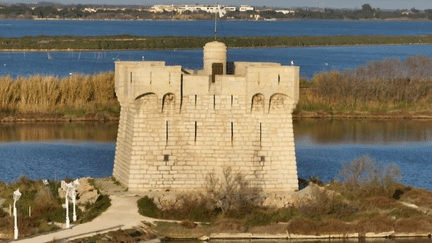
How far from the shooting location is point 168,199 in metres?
35.7

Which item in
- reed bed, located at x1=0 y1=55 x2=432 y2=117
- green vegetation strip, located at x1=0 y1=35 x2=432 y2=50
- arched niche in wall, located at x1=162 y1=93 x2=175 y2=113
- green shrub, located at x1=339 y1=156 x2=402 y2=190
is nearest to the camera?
arched niche in wall, located at x1=162 y1=93 x2=175 y2=113

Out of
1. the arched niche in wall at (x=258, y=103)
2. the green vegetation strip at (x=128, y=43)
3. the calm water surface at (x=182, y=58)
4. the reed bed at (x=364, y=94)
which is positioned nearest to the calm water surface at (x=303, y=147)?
the reed bed at (x=364, y=94)

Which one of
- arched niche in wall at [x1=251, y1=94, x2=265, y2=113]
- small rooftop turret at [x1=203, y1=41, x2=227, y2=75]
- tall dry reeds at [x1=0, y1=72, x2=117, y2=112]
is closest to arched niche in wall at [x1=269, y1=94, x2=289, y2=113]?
arched niche in wall at [x1=251, y1=94, x2=265, y2=113]

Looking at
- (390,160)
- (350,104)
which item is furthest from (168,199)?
(350,104)

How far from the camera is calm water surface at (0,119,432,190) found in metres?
48.2

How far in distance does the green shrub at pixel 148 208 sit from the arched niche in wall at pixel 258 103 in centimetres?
502

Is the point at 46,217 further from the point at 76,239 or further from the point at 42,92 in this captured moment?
the point at 42,92

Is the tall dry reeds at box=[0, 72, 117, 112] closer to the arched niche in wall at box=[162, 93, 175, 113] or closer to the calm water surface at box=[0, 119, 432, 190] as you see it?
the calm water surface at box=[0, 119, 432, 190]

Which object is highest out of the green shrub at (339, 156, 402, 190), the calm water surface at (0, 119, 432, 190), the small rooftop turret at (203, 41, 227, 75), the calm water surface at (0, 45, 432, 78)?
the small rooftop turret at (203, 41, 227, 75)

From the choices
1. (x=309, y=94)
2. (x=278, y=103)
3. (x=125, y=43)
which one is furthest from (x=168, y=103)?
(x=125, y=43)

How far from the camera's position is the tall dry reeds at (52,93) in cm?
6788

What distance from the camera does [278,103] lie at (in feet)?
125

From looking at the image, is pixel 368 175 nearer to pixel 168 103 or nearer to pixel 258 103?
pixel 258 103

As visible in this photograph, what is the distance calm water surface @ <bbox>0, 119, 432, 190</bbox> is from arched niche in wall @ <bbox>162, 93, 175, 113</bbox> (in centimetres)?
946
